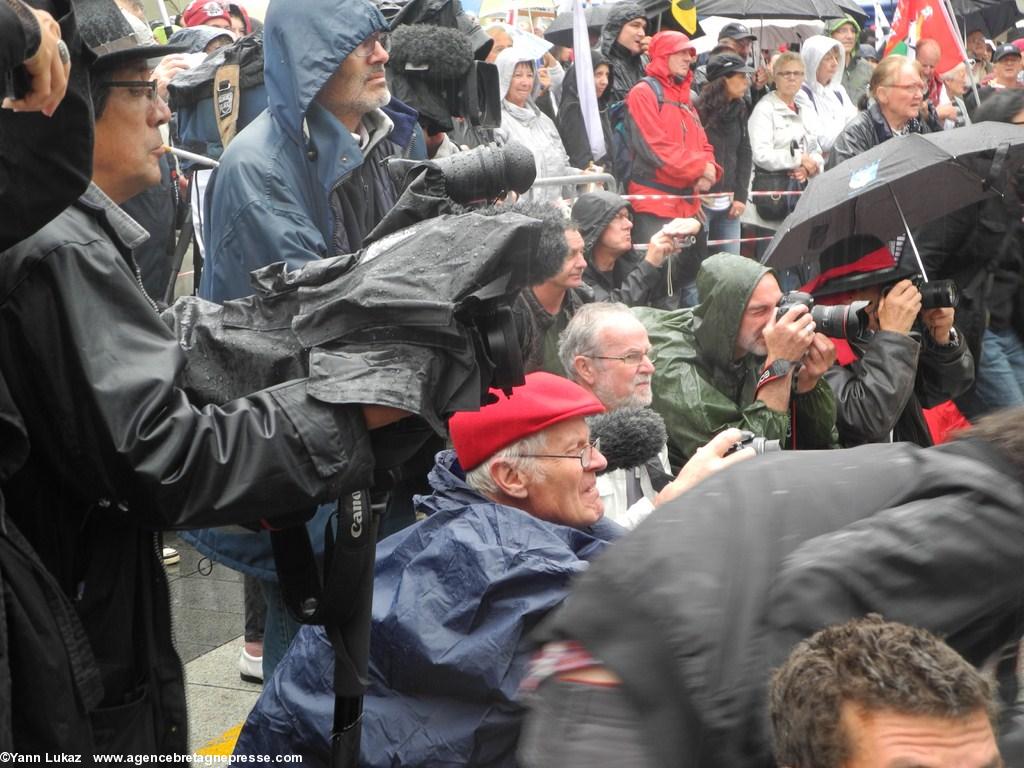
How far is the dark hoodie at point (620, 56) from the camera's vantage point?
1032cm

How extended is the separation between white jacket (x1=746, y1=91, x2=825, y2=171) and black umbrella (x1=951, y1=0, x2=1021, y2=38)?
Answer: 920cm

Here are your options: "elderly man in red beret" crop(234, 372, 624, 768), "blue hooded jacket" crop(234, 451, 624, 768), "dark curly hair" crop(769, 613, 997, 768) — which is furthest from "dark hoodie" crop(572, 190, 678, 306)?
"dark curly hair" crop(769, 613, 997, 768)

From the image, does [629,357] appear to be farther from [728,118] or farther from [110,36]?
[728,118]

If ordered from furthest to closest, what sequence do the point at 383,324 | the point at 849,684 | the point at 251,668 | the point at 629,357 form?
1. the point at 251,668
2. the point at 629,357
3. the point at 383,324
4. the point at 849,684

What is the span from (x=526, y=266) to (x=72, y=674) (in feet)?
3.52

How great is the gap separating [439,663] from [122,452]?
0.90 m

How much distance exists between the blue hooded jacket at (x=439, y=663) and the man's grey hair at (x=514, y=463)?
440 millimetres

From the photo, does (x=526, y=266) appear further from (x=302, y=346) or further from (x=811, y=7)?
(x=811, y=7)

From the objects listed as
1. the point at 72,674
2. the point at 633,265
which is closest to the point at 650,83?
the point at 633,265

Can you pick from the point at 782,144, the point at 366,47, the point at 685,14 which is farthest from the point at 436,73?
the point at 685,14

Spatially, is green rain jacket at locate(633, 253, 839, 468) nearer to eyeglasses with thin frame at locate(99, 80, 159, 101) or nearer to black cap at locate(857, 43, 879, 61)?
eyeglasses with thin frame at locate(99, 80, 159, 101)

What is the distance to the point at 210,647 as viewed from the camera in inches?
204

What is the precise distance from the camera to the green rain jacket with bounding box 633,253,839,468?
15.2 ft

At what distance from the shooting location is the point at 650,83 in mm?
9484
